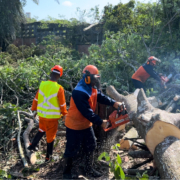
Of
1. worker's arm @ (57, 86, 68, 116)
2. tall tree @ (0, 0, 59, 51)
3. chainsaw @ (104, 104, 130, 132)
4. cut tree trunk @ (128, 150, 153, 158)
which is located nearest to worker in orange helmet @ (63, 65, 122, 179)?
chainsaw @ (104, 104, 130, 132)

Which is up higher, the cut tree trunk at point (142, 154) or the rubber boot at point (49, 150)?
the cut tree trunk at point (142, 154)

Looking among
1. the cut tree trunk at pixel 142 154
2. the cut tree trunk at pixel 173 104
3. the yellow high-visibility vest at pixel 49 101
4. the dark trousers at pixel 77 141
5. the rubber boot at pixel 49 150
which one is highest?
the yellow high-visibility vest at pixel 49 101

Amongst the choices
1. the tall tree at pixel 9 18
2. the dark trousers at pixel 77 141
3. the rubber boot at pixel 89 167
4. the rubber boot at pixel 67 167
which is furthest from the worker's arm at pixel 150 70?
the tall tree at pixel 9 18

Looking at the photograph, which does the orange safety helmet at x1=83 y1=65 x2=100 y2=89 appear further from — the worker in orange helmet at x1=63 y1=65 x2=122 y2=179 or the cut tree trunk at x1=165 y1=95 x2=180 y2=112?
the cut tree trunk at x1=165 y1=95 x2=180 y2=112

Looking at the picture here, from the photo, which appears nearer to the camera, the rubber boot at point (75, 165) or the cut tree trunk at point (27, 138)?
the rubber boot at point (75, 165)

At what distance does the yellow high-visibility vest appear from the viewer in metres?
3.38

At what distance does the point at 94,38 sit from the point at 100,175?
11.3 m

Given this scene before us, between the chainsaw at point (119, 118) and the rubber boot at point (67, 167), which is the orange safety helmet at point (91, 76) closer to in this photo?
the chainsaw at point (119, 118)

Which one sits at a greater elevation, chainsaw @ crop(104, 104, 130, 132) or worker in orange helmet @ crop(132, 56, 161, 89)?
worker in orange helmet @ crop(132, 56, 161, 89)

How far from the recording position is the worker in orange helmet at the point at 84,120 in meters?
2.79

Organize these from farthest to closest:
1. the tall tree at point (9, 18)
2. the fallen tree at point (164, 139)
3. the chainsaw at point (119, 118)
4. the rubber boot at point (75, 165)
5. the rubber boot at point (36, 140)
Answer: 1. the tall tree at point (9, 18)
2. the rubber boot at point (36, 140)
3. the rubber boot at point (75, 165)
4. the chainsaw at point (119, 118)
5. the fallen tree at point (164, 139)

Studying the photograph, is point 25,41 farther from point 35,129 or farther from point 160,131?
point 160,131

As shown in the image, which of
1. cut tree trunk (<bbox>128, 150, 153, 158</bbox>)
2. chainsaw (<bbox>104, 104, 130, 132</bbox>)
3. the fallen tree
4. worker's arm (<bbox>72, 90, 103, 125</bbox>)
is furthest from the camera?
cut tree trunk (<bbox>128, 150, 153, 158</bbox>)

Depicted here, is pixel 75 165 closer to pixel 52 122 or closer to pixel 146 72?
pixel 52 122
